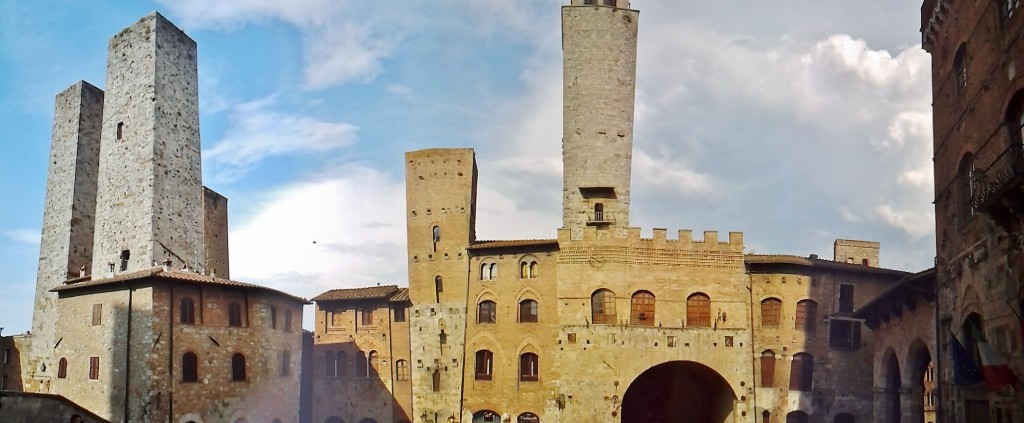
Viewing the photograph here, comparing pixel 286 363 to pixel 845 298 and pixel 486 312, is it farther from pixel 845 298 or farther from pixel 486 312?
pixel 845 298

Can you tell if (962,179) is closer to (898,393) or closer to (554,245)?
(898,393)

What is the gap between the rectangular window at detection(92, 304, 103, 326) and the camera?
3140 centimetres

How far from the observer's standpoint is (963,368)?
62.7ft

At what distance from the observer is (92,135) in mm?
42031

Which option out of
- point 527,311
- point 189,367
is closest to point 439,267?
point 527,311

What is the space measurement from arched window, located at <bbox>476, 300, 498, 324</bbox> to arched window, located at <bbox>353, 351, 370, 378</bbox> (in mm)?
7700

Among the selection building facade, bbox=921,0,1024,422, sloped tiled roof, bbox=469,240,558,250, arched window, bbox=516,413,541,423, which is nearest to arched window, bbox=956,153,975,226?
building facade, bbox=921,0,1024,422

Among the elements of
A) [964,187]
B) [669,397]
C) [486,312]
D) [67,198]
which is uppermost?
[67,198]

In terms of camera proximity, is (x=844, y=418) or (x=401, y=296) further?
(x=401, y=296)

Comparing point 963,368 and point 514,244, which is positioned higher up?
point 514,244

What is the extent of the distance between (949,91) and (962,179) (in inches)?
104

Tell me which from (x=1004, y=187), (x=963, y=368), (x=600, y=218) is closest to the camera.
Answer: (x=1004, y=187)

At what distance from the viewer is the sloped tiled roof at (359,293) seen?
42094mm

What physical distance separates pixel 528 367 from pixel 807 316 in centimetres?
1261
